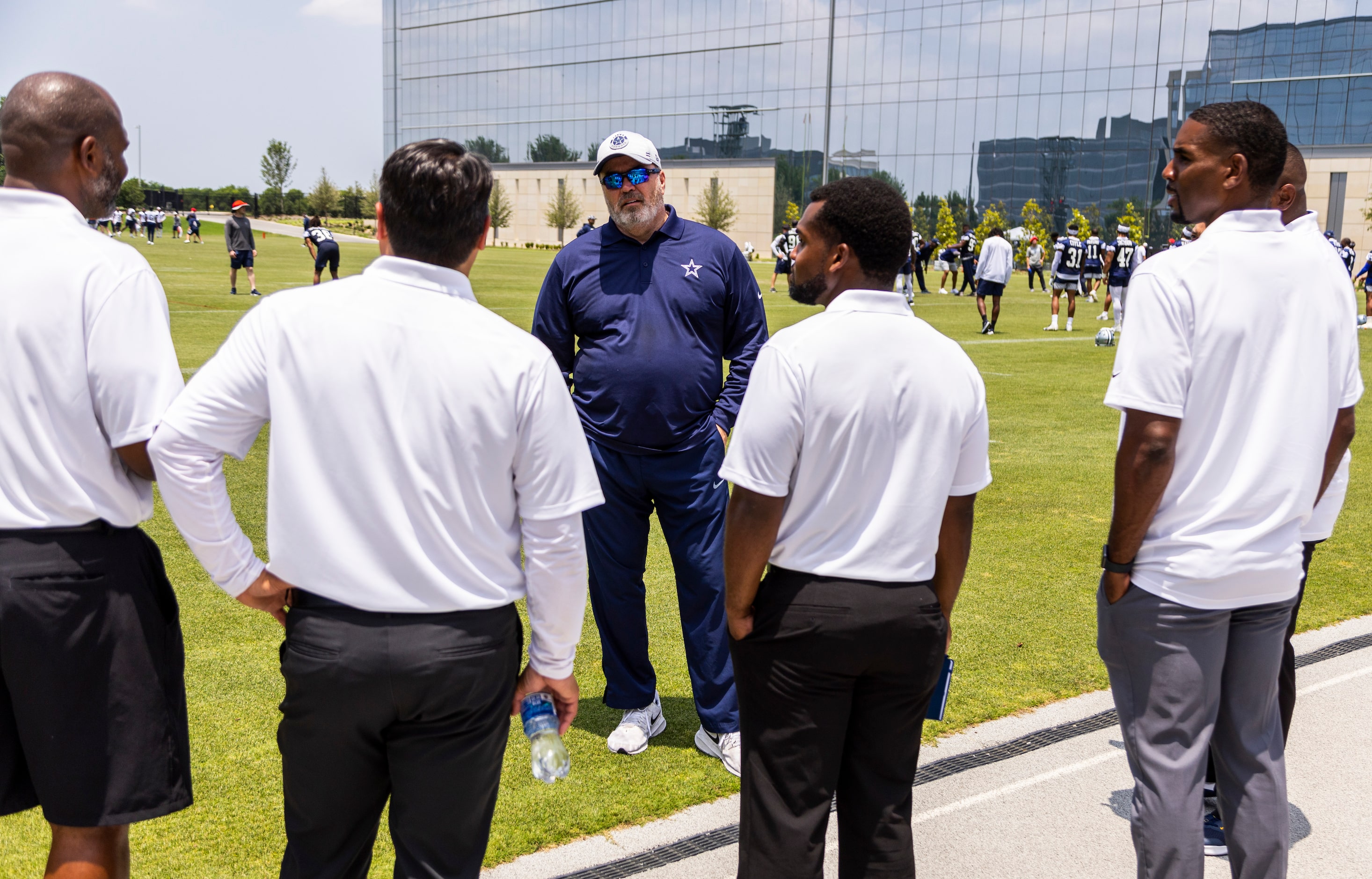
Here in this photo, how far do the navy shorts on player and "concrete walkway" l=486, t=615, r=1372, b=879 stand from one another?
54.4ft

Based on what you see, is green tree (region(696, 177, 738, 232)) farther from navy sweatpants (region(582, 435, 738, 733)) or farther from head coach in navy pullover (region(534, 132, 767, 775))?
navy sweatpants (region(582, 435, 738, 733))

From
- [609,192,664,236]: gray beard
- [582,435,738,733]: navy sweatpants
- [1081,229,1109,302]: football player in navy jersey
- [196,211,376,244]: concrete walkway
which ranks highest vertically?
[196,211,376,244]: concrete walkway

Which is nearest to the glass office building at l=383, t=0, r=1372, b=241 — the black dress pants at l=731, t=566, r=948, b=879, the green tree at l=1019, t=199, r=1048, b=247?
the green tree at l=1019, t=199, r=1048, b=247

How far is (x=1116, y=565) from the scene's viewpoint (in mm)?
2832

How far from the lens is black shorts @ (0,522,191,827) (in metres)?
2.38

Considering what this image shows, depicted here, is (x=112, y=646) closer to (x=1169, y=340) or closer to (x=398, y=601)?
(x=398, y=601)

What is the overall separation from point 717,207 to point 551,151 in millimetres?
19141

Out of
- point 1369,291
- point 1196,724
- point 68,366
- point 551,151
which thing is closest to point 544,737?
point 68,366

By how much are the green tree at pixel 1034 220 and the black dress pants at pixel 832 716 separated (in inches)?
2223

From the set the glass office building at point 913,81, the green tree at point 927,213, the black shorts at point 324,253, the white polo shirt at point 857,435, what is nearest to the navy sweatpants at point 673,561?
the white polo shirt at point 857,435

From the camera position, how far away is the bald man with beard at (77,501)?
7.70 feet

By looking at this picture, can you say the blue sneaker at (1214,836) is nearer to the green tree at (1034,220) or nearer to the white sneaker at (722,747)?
the white sneaker at (722,747)

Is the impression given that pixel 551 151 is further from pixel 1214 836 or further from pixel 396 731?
pixel 396 731

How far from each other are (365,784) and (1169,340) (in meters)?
2.06
